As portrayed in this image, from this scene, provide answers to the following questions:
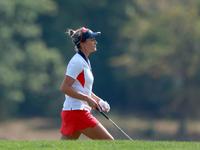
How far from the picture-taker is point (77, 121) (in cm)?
354

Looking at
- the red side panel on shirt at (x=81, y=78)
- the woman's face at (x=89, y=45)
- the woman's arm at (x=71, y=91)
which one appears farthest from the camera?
the woman's face at (x=89, y=45)

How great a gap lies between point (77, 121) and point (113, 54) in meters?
15.1

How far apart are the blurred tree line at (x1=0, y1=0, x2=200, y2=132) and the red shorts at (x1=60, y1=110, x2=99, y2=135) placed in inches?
460

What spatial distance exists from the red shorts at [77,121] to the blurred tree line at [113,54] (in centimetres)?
1168

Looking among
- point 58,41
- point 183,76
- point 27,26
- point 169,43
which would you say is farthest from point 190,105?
point 27,26

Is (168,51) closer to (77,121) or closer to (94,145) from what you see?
(77,121)

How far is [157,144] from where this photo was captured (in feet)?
11.1

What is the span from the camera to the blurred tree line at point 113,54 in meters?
15.4

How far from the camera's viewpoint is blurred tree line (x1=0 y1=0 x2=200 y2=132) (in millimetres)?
15445

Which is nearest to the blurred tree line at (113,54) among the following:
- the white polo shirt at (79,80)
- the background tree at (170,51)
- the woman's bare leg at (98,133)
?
the background tree at (170,51)

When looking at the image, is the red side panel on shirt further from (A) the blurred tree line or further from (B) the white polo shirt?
(A) the blurred tree line

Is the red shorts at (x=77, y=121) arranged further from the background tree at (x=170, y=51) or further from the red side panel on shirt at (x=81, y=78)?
the background tree at (x=170, y=51)

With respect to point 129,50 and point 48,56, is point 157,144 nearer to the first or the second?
point 48,56

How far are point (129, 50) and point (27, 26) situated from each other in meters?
5.30
